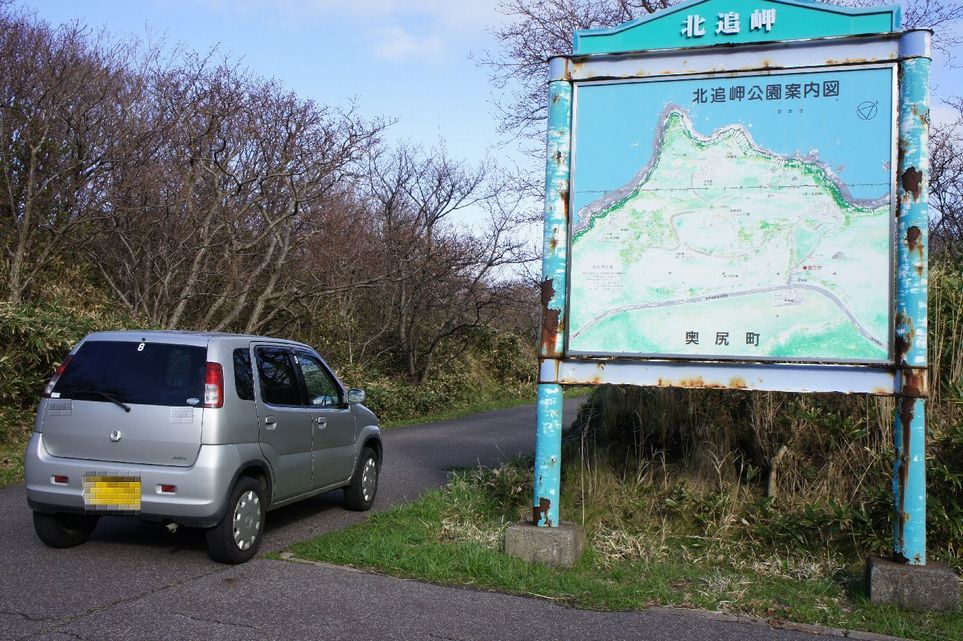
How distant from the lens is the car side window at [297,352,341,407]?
8008 millimetres

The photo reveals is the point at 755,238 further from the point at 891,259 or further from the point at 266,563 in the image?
the point at 266,563

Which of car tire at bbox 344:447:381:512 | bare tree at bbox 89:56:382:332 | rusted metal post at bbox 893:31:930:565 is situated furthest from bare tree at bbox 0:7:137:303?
rusted metal post at bbox 893:31:930:565

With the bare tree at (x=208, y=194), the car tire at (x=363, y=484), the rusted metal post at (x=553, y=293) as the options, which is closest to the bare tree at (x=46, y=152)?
the bare tree at (x=208, y=194)

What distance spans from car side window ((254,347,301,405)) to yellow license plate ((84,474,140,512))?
1.24m

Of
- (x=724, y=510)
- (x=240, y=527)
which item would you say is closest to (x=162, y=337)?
(x=240, y=527)

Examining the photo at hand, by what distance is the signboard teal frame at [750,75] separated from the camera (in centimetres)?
609

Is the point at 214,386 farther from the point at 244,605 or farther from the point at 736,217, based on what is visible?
the point at 736,217

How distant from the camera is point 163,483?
6.15m

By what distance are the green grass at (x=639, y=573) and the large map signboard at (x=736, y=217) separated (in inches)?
63.7

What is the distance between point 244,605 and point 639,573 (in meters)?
2.84

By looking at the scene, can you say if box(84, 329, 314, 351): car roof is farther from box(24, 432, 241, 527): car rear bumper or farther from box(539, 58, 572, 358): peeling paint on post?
box(539, 58, 572, 358): peeling paint on post

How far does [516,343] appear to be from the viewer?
2936cm

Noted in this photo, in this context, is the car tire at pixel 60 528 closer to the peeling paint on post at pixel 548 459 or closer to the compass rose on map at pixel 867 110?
the peeling paint on post at pixel 548 459

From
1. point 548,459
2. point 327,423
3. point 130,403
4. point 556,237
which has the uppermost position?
point 556,237
